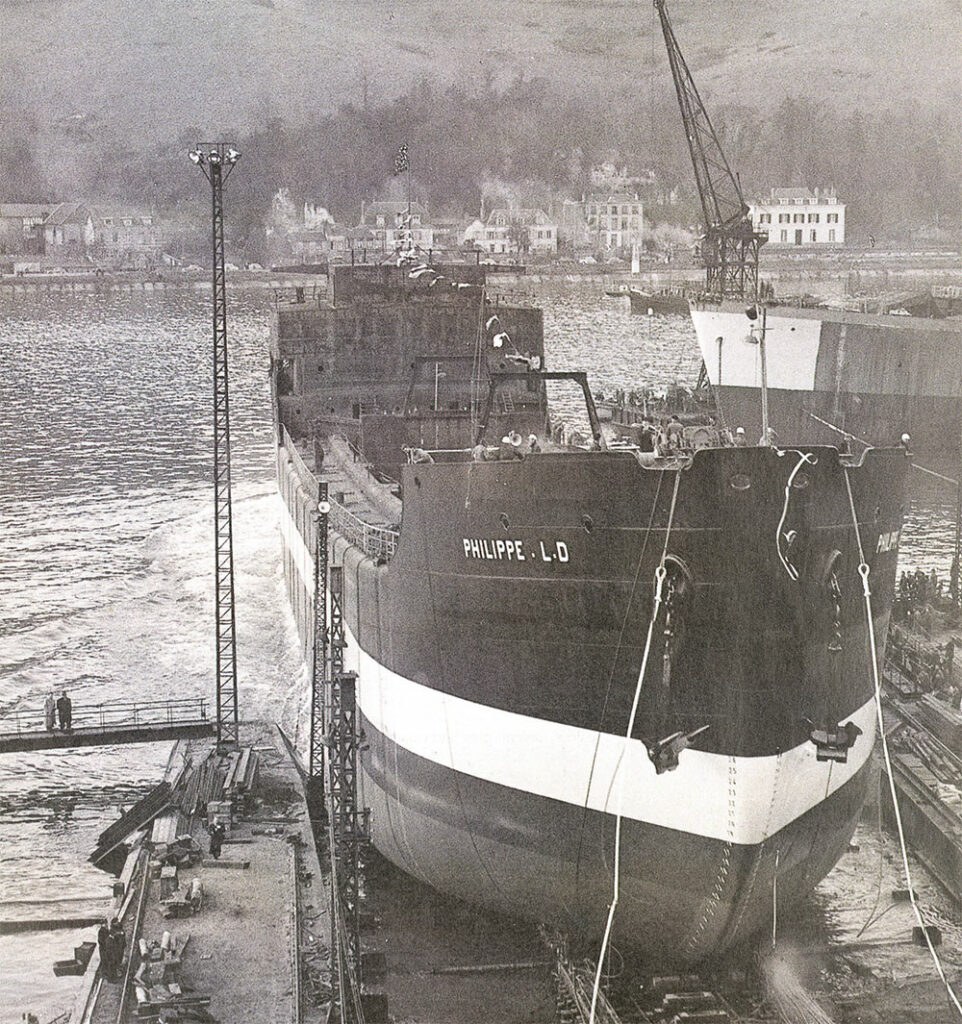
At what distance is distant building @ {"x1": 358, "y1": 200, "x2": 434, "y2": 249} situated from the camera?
102ft

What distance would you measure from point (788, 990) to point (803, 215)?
24.6 m

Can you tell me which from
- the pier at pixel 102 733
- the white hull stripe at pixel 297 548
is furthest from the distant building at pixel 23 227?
the pier at pixel 102 733

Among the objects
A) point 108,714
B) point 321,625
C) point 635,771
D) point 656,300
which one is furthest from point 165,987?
point 656,300

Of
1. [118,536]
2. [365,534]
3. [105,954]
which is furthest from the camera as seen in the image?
[118,536]

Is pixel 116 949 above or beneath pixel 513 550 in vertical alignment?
beneath

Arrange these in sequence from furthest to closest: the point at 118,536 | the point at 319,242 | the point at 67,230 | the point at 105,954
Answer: the point at 319,242, the point at 118,536, the point at 67,230, the point at 105,954

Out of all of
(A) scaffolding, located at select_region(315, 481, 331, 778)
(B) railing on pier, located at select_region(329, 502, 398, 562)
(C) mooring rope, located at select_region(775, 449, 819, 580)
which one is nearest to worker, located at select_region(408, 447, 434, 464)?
(B) railing on pier, located at select_region(329, 502, 398, 562)

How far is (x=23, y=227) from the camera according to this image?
2623 cm

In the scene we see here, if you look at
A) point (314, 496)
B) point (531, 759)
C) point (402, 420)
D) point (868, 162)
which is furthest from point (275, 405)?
point (531, 759)

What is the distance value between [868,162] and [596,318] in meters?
7.56

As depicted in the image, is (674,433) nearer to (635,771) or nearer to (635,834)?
(635,771)

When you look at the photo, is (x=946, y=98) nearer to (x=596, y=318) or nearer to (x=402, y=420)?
(x=596, y=318)

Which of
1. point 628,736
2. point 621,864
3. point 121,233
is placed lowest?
point 621,864

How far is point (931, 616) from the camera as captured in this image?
21.0m
